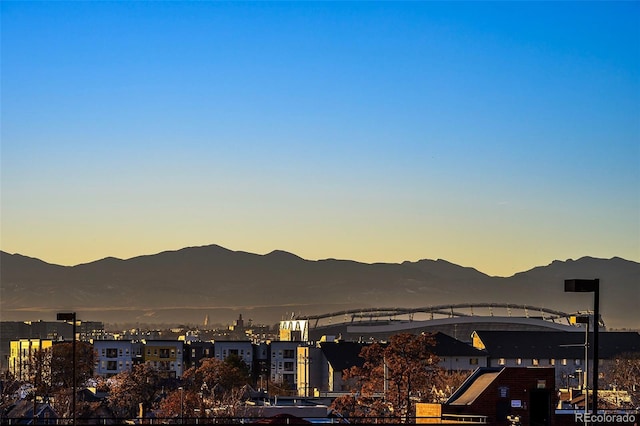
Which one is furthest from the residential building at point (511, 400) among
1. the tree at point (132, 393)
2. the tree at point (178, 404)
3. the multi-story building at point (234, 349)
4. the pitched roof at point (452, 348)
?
the multi-story building at point (234, 349)

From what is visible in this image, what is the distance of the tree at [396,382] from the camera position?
68062 mm

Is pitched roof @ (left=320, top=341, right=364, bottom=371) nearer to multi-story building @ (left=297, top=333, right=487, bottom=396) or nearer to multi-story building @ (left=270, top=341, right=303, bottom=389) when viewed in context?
multi-story building @ (left=297, top=333, right=487, bottom=396)

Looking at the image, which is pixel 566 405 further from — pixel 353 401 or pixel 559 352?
pixel 559 352

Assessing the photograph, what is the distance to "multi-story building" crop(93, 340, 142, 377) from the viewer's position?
159250 mm

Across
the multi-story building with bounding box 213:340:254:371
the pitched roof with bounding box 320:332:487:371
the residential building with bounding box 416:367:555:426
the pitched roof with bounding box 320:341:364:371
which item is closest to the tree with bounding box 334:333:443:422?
the residential building with bounding box 416:367:555:426

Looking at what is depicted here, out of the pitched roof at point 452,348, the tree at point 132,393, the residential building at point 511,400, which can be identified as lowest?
the tree at point 132,393

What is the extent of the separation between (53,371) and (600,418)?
61.4 m

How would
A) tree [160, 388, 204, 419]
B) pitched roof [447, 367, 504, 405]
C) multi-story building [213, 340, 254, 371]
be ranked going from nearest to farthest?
pitched roof [447, 367, 504, 405] < tree [160, 388, 204, 419] < multi-story building [213, 340, 254, 371]

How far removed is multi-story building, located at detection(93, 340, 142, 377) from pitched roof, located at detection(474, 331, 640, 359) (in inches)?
1884

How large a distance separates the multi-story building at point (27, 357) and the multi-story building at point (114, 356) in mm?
6271

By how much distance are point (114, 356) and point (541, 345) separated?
195 feet

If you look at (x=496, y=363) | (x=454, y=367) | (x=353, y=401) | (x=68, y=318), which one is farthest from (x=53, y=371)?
(x=496, y=363)

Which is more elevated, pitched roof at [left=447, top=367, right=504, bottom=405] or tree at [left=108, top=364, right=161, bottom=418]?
pitched roof at [left=447, top=367, right=504, bottom=405]

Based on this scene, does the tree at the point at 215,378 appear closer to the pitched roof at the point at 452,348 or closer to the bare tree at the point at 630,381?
the bare tree at the point at 630,381
